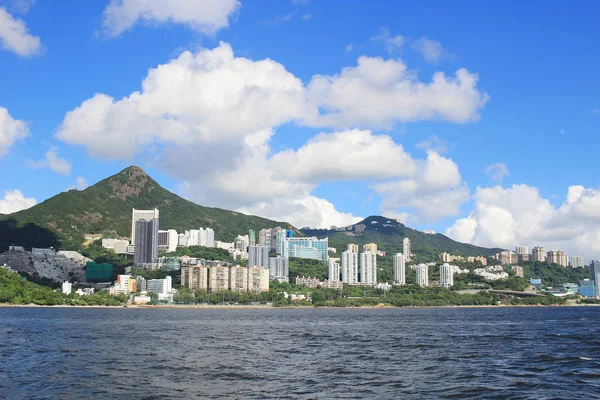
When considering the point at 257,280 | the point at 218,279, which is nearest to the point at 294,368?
the point at 218,279

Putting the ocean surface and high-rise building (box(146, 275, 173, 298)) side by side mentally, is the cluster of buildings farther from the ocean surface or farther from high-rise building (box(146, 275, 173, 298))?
the ocean surface

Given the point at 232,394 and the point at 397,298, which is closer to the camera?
the point at 232,394

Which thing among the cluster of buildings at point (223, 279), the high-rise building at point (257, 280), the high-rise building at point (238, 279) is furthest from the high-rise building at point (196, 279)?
the high-rise building at point (257, 280)

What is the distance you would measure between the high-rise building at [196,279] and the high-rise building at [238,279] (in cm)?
814

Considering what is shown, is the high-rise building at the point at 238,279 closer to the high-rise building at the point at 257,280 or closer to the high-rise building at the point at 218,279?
the high-rise building at the point at 257,280

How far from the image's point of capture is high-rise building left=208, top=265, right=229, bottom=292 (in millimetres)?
182375

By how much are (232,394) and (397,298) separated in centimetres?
16073

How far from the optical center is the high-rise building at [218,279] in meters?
182

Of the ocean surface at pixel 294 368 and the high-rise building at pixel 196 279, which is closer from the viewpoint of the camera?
the ocean surface at pixel 294 368

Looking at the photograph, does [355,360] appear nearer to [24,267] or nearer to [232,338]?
[232,338]

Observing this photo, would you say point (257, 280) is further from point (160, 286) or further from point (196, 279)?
point (160, 286)

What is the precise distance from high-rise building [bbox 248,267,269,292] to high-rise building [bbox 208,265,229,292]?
8748 mm

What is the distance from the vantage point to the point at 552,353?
38250 millimetres

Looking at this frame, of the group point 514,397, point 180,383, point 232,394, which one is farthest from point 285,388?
point 514,397
